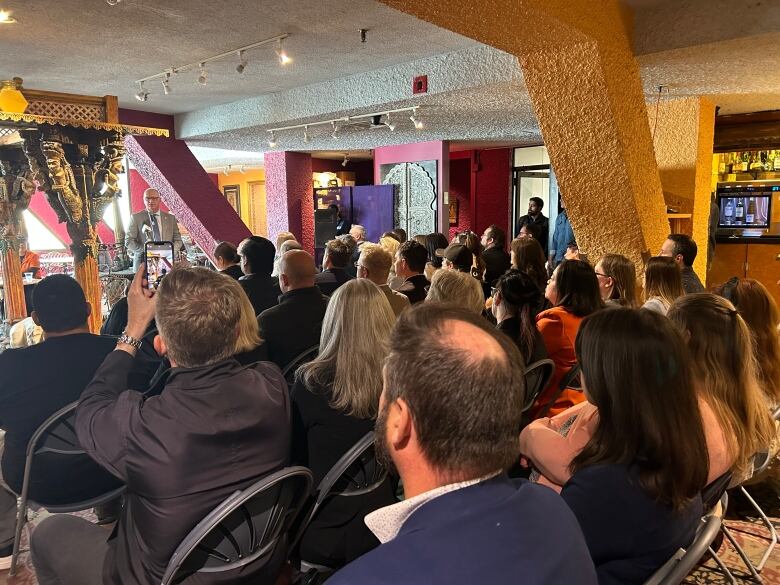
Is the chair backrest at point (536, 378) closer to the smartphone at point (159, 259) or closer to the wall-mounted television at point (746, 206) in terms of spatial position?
the smartphone at point (159, 259)

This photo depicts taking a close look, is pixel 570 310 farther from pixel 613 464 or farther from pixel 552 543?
pixel 552 543

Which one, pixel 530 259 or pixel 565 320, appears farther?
pixel 530 259

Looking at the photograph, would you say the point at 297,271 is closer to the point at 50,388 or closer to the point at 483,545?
the point at 50,388

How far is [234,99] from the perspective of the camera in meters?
6.36

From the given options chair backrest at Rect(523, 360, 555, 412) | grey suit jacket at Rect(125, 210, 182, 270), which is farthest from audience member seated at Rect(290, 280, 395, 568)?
grey suit jacket at Rect(125, 210, 182, 270)

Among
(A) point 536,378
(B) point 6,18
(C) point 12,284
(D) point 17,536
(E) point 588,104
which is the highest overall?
(B) point 6,18

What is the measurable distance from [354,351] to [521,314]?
873 mm

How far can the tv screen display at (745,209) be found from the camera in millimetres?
5941

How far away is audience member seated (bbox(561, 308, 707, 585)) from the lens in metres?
1.01

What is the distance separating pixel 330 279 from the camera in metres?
3.87

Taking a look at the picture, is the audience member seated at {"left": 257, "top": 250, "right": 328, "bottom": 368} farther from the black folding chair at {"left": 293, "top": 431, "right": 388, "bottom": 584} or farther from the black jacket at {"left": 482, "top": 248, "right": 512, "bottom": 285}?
the black jacket at {"left": 482, "top": 248, "right": 512, "bottom": 285}

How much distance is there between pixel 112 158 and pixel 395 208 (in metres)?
6.09

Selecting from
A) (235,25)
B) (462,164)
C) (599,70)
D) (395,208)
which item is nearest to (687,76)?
(599,70)

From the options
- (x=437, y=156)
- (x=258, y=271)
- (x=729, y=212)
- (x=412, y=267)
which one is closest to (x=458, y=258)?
(x=412, y=267)
